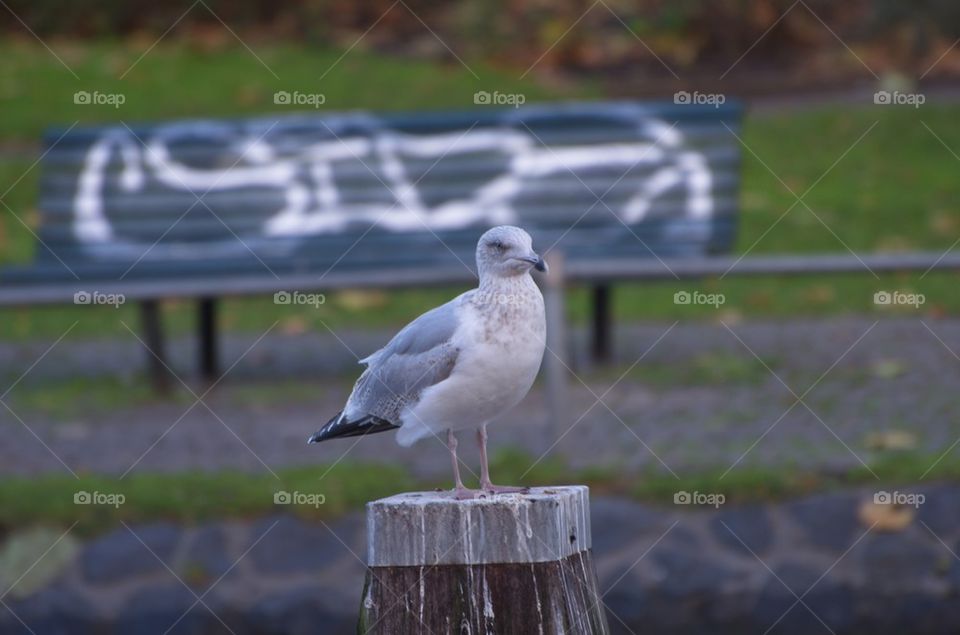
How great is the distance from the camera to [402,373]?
143 inches

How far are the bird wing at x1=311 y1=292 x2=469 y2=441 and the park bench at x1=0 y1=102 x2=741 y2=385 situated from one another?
438 cm

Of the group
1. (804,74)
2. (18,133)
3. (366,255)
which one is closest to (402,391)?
(366,255)

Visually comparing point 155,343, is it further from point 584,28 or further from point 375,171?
point 584,28

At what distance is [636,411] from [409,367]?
12.5 ft

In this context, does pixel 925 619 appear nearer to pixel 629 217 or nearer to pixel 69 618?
pixel 629 217

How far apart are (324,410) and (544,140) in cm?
199

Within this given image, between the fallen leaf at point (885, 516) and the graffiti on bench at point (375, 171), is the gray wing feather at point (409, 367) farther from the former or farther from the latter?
the graffiti on bench at point (375, 171)

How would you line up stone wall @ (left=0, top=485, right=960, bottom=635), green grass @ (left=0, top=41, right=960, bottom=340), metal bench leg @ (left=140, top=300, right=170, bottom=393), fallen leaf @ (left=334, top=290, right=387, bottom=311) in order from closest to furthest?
stone wall @ (left=0, top=485, right=960, bottom=635) → metal bench leg @ (left=140, top=300, right=170, bottom=393) → green grass @ (left=0, top=41, right=960, bottom=340) → fallen leaf @ (left=334, top=290, right=387, bottom=311)

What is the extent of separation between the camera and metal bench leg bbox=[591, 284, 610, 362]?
826cm

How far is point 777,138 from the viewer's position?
471 inches

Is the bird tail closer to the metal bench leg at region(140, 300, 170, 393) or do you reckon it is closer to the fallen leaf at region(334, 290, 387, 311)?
the metal bench leg at region(140, 300, 170, 393)

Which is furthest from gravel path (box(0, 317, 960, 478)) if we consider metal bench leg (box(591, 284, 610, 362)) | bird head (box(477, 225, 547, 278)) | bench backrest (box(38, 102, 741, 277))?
bird head (box(477, 225, 547, 278))

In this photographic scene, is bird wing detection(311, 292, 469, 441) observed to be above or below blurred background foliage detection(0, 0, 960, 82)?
below

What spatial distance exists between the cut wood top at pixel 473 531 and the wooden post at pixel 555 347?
3557 mm
